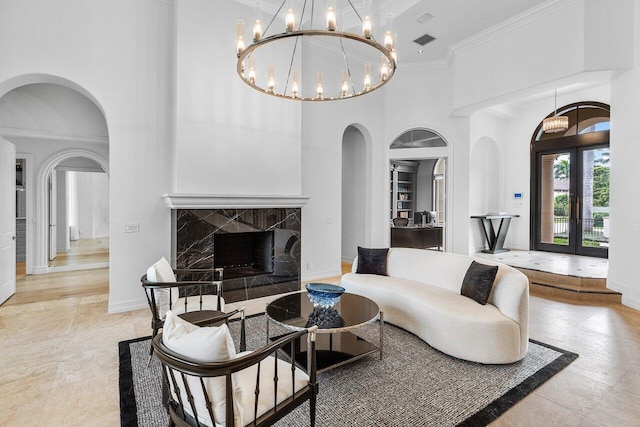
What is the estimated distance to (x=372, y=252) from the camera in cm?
460

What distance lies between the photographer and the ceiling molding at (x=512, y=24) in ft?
15.4

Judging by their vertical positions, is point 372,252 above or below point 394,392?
above

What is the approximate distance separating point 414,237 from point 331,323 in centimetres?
509

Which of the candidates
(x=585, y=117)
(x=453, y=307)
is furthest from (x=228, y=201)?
(x=585, y=117)

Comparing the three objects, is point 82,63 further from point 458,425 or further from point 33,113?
point 458,425

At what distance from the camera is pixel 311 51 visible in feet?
19.6

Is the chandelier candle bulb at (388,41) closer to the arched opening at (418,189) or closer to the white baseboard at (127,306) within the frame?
the white baseboard at (127,306)

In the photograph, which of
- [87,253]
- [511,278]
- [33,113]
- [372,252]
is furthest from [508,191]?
[87,253]

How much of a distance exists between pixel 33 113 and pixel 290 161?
→ 4315 mm

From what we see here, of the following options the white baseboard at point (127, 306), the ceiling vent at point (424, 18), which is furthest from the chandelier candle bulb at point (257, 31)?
the white baseboard at point (127, 306)

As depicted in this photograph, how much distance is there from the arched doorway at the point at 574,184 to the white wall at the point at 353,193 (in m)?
4.58

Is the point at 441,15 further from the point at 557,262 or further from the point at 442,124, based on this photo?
the point at 557,262

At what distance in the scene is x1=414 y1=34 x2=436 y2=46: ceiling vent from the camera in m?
5.76

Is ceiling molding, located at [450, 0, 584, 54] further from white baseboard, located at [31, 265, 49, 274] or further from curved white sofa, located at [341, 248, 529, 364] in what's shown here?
white baseboard, located at [31, 265, 49, 274]
